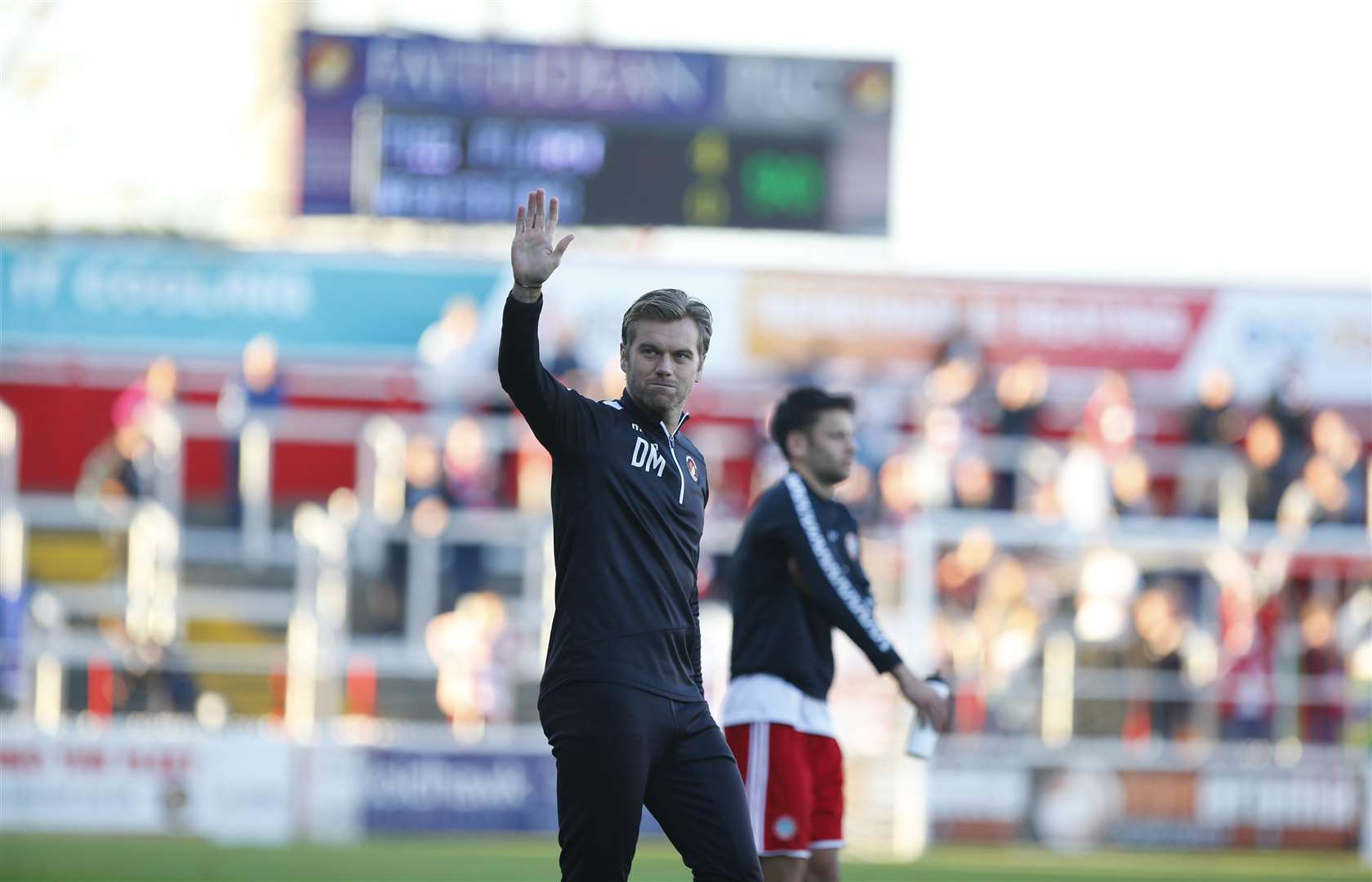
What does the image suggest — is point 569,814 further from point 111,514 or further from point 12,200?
point 111,514

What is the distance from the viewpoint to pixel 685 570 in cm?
599

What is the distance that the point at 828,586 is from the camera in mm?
7512

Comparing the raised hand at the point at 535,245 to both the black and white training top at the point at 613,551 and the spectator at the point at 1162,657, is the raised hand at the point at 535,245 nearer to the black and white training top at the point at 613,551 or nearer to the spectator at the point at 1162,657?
the black and white training top at the point at 613,551

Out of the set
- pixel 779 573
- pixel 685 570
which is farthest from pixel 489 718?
pixel 685 570

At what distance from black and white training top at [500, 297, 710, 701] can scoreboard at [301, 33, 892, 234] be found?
52.2ft

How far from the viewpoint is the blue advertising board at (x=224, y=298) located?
76.6 feet

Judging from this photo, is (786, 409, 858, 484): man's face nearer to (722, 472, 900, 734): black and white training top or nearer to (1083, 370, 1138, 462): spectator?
(722, 472, 900, 734): black and white training top

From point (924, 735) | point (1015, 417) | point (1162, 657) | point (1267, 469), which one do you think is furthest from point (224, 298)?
point (924, 735)

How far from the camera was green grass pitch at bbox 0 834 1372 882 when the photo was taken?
524 inches

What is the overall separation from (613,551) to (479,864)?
9.48 meters

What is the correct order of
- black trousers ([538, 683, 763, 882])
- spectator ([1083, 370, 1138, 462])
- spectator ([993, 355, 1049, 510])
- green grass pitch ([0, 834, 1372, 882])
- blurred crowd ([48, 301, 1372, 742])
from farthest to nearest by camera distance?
1. spectator ([1083, 370, 1138, 462])
2. spectator ([993, 355, 1049, 510])
3. blurred crowd ([48, 301, 1372, 742])
4. green grass pitch ([0, 834, 1372, 882])
5. black trousers ([538, 683, 763, 882])

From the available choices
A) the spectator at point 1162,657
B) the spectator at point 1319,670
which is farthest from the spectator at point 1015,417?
the spectator at point 1319,670

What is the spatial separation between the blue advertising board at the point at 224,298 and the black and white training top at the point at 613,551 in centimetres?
1752

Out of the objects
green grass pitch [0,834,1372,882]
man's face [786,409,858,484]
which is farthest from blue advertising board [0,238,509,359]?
man's face [786,409,858,484]
